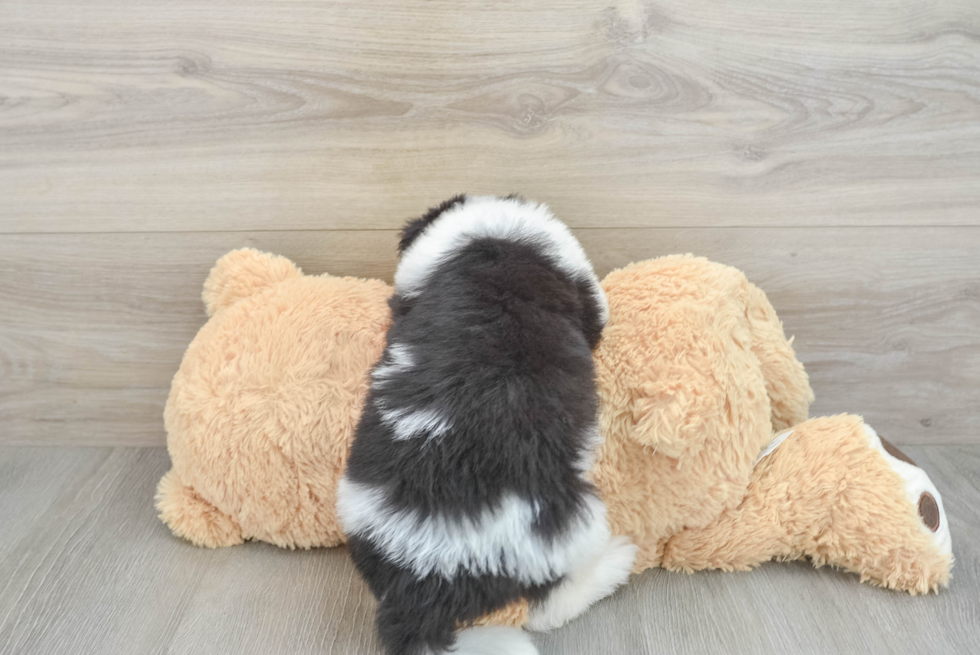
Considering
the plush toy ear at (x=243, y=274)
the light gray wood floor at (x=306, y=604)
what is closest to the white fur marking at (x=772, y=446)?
the light gray wood floor at (x=306, y=604)

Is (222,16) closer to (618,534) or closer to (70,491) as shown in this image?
(70,491)

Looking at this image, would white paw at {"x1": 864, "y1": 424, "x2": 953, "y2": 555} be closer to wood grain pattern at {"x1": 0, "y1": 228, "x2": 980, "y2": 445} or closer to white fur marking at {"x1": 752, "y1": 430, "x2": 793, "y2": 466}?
white fur marking at {"x1": 752, "y1": 430, "x2": 793, "y2": 466}

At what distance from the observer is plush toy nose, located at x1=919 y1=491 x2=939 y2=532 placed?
0.73 m

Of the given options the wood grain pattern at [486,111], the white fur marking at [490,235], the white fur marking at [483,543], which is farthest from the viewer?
the wood grain pattern at [486,111]

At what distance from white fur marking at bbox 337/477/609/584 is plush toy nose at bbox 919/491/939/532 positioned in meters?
0.40

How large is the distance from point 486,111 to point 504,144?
0.15ft

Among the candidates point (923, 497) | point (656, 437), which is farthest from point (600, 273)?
point (923, 497)

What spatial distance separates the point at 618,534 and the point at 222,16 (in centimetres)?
77

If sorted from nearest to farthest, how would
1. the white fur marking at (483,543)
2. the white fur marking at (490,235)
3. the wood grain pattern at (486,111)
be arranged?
the white fur marking at (483,543) < the white fur marking at (490,235) < the wood grain pattern at (486,111)

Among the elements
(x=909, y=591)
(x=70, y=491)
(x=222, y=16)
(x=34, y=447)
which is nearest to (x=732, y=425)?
(x=909, y=591)

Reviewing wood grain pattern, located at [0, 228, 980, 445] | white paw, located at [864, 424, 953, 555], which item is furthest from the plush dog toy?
wood grain pattern, located at [0, 228, 980, 445]

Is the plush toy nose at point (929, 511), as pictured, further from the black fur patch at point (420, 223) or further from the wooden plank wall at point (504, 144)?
the black fur patch at point (420, 223)

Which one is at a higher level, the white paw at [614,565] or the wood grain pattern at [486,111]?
the wood grain pattern at [486,111]

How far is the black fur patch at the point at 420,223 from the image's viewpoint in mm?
733
